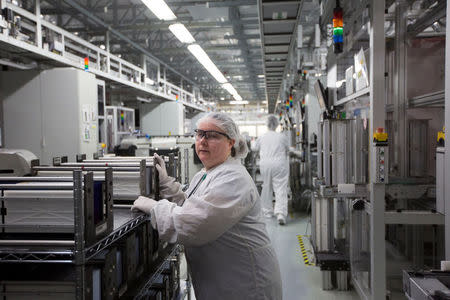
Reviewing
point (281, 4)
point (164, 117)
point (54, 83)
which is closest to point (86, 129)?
point (54, 83)

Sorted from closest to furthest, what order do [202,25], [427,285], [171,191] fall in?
[427,285], [171,191], [202,25]

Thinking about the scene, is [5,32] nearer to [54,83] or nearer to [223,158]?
[54,83]

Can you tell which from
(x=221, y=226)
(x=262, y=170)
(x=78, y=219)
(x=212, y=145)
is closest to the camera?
(x=78, y=219)

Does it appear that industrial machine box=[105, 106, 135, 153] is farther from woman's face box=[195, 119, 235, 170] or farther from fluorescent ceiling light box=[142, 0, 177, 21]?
woman's face box=[195, 119, 235, 170]

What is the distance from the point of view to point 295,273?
12.9 ft

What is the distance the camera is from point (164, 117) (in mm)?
10711

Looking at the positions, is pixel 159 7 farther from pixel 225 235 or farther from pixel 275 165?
pixel 225 235

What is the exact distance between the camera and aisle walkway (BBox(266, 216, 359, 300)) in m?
3.41

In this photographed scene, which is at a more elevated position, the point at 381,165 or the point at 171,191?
the point at 381,165

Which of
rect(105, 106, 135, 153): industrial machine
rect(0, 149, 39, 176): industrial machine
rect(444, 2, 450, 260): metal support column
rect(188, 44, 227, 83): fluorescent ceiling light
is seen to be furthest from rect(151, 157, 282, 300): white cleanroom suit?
rect(105, 106, 135, 153): industrial machine

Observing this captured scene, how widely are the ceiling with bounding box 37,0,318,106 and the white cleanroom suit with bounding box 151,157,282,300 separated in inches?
106

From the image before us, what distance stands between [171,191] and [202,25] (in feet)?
18.9

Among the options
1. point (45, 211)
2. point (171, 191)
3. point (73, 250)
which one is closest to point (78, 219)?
point (73, 250)

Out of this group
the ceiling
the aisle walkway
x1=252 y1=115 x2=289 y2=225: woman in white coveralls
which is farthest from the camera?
x1=252 y1=115 x2=289 y2=225: woman in white coveralls
